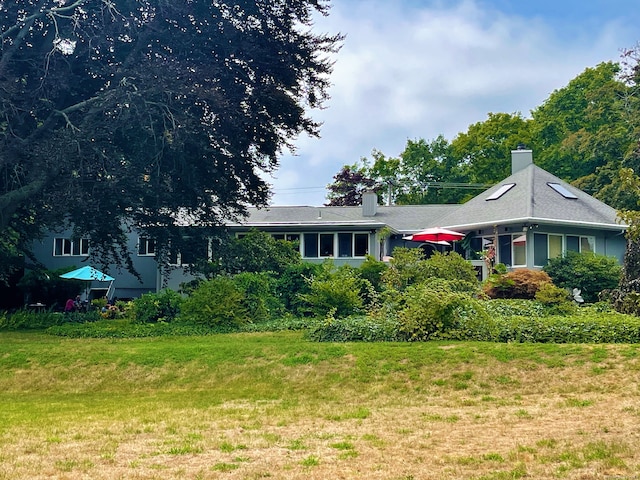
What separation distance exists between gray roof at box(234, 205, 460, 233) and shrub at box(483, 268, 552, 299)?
8444 mm

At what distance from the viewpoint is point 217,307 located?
1705cm

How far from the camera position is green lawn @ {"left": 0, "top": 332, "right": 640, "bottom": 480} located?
18.6 feet

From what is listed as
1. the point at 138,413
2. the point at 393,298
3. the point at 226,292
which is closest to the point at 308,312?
the point at 226,292

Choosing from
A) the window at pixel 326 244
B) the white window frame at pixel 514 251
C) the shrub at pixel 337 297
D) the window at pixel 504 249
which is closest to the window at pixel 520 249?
the white window frame at pixel 514 251

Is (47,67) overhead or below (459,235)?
overhead

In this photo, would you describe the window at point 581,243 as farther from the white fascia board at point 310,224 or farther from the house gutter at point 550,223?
the white fascia board at point 310,224

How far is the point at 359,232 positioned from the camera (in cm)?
2798

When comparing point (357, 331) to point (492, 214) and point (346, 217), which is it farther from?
point (346, 217)

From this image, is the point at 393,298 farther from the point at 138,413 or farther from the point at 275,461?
the point at 275,461

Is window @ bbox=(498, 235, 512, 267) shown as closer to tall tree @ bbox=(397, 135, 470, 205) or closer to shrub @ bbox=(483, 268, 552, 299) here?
shrub @ bbox=(483, 268, 552, 299)

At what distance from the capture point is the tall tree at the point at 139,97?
43.5 feet

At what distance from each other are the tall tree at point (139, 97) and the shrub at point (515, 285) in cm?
761

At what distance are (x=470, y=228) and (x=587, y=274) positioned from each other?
5785 mm

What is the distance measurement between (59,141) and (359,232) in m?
16.4
